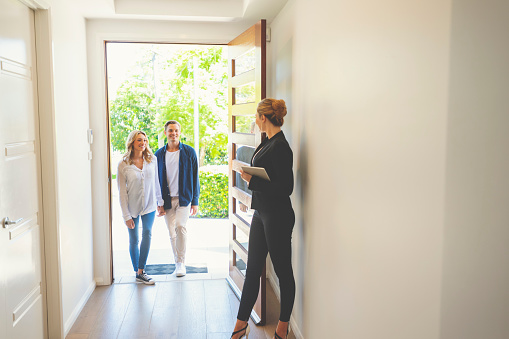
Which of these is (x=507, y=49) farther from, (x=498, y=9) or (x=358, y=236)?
(x=358, y=236)

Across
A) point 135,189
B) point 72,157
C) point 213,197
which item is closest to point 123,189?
point 135,189

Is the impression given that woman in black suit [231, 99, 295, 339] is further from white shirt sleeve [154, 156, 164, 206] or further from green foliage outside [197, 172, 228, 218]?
green foliage outside [197, 172, 228, 218]

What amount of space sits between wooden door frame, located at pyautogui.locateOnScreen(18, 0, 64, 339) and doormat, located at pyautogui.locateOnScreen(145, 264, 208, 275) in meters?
1.63

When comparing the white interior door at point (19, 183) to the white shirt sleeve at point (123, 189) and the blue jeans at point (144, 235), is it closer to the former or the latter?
the white shirt sleeve at point (123, 189)

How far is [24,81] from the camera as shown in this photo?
278cm

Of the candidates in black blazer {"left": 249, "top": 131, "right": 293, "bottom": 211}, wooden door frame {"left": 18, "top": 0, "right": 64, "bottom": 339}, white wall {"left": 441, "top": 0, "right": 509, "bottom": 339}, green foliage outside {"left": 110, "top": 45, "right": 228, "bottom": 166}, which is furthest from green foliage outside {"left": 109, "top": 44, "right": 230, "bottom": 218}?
white wall {"left": 441, "top": 0, "right": 509, "bottom": 339}

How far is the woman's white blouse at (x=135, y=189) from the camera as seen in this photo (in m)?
4.25

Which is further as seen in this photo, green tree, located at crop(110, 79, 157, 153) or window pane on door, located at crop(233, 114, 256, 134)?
green tree, located at crop(110, 79, 157, 153)

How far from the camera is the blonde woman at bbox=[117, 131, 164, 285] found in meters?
4.26

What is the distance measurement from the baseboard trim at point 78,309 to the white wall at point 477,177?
2.82 meters

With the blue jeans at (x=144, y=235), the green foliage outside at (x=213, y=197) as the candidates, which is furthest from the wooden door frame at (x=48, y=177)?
the green foliage outside at (x=213, y=197)

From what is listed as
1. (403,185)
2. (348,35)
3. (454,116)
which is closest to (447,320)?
(403,185)

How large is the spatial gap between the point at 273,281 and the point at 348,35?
8.96 feet

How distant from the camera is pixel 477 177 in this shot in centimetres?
111
